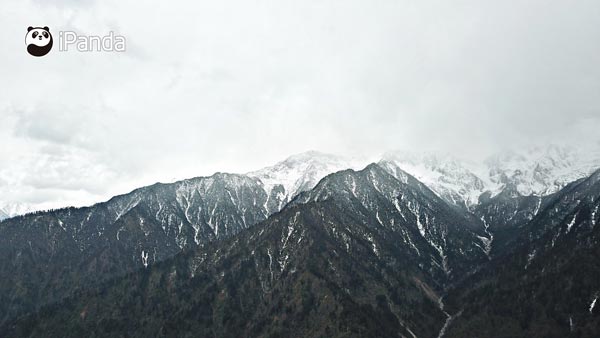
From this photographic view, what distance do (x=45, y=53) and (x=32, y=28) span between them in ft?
28.5

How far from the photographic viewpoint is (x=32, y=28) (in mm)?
169250

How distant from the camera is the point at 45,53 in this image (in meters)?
172
